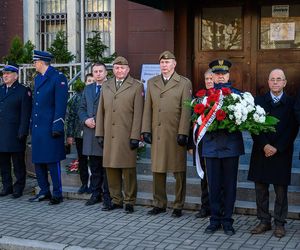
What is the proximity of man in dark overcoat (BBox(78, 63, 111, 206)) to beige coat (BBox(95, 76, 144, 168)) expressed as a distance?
33 cm

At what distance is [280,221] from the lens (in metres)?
6.66

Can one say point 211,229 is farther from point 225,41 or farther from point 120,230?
point 225,41

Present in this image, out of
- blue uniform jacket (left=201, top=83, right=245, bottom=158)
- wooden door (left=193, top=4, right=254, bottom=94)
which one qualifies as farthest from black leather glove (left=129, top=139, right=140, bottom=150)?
wooden door (left=193, top=4, right=254, bottom=94)

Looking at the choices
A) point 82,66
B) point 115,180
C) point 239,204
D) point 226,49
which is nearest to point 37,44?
point 82,66

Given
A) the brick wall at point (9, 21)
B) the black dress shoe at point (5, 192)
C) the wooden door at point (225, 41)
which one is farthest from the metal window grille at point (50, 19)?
the black dress shoe at point (5, 192)

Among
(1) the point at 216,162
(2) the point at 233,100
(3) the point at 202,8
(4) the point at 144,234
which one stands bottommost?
(4) the point at 144,234

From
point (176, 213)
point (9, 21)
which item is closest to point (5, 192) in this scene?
point (176, 213)

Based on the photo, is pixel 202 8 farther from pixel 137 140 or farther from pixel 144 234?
pixel 144 234

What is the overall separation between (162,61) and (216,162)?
1.56m

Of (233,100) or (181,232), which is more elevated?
(233,100)

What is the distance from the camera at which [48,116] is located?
27.2 feet

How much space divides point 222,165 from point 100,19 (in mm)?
7154

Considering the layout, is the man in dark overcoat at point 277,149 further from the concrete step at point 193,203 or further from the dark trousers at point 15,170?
the dark trousers at point 15,170

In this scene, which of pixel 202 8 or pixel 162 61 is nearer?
pixel 162 61
